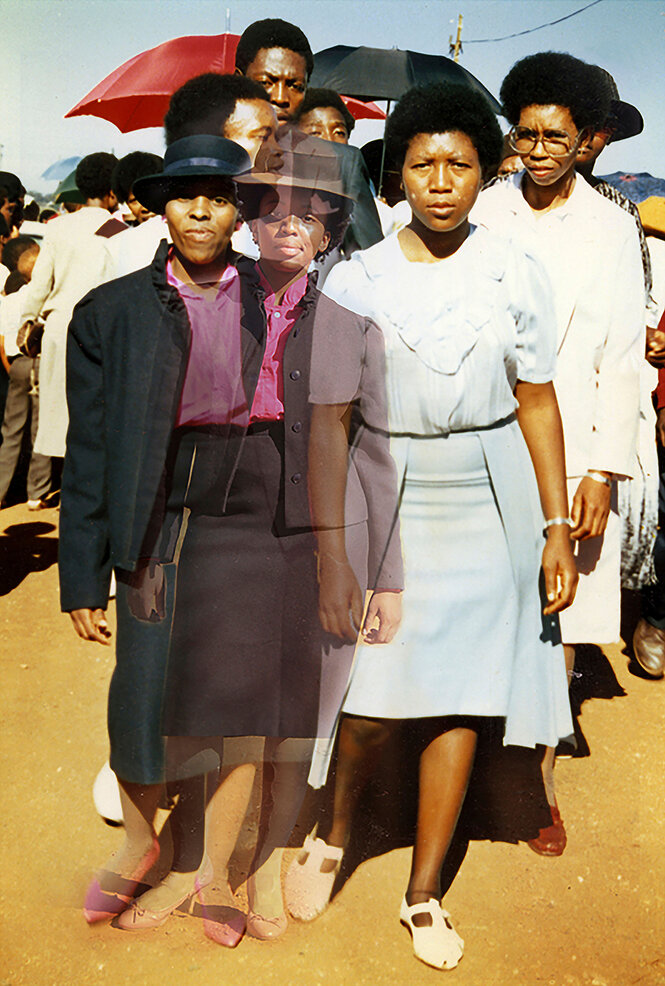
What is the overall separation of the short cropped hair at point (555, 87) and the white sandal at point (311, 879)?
6.99ft

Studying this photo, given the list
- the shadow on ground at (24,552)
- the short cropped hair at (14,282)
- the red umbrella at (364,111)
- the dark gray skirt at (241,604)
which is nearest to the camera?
the dark gray skirt at (241,604)

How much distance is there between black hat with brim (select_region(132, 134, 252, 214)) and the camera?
229 centimetres

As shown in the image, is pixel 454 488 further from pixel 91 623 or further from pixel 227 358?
pixel 91 623

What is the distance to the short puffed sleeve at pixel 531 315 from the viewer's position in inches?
99.3

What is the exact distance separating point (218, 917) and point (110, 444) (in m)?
1.29

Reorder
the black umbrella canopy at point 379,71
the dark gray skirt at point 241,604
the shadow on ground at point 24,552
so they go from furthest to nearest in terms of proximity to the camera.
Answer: the shadow on ground at point 24,552 < the black umbrella canopy at point 379,71 < the dark gray skirt at point 241,604

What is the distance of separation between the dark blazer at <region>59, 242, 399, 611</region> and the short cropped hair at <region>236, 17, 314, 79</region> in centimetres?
68

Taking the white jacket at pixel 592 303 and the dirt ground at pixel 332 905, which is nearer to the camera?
the dirt ground at pixel 332 905

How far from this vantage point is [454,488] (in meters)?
2.52

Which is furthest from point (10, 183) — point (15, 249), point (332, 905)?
point (332, 905)

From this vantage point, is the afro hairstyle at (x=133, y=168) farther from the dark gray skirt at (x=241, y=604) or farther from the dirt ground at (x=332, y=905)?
the dirt ground at (x=332, y=905)

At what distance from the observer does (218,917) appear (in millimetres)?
2604

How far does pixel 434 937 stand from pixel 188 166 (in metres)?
2.05

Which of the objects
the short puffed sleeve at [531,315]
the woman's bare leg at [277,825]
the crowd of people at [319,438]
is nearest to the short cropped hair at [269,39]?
the crowd of people at [319,438]
